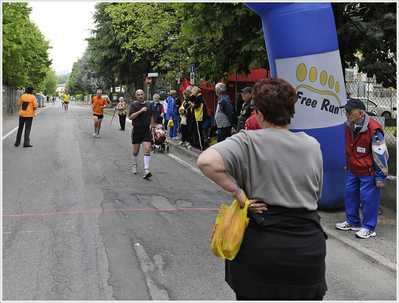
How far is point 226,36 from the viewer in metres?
12.7

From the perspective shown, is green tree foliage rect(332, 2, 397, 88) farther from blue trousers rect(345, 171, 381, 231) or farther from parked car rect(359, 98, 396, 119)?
blue trousers rect(345, 171, 381, 231)

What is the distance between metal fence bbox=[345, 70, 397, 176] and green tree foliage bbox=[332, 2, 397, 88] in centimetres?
86

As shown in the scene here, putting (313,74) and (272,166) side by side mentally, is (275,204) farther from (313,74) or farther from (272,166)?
(313,74)

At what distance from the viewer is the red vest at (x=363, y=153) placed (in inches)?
242

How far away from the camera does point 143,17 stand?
2245cm

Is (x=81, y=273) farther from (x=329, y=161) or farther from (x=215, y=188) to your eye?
(x=215, y=188)

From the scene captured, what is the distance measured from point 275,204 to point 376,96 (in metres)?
9.62

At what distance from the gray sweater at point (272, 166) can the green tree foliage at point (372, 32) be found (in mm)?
6578

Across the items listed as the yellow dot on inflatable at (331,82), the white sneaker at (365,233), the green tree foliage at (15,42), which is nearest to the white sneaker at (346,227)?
the white sneaker at (365,233)

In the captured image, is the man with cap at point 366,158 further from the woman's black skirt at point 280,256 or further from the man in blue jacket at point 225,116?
the man in blue jacket at point 225,116

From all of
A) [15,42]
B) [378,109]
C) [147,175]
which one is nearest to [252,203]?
[147,175]

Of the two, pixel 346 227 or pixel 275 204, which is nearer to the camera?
pixel 275 204

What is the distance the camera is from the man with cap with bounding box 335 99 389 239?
19.9 ft

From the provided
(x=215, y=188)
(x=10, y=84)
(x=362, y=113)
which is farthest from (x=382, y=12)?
(x=10, y=84)
